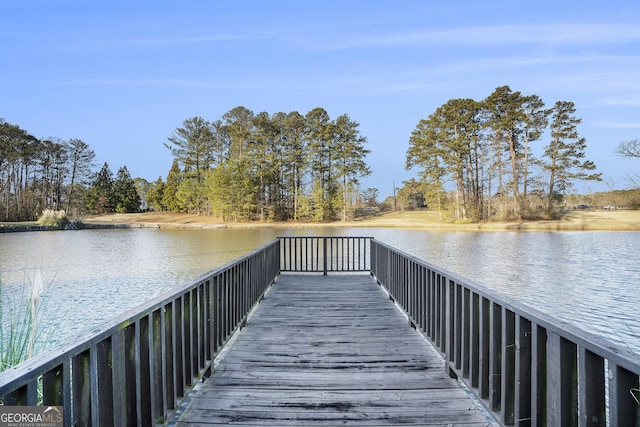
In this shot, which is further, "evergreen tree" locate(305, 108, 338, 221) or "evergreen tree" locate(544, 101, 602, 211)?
"evergreen tree" locate(305, 108, 338, 221)

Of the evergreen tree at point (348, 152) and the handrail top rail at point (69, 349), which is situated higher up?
the evergreen tree at point (348, 152)

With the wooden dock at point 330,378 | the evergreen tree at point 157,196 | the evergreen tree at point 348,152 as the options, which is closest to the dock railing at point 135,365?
the wooden dock at point 330,378

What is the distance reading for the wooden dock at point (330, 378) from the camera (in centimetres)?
247

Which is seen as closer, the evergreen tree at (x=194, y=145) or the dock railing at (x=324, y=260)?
the dock railing at (x=324, y=260)

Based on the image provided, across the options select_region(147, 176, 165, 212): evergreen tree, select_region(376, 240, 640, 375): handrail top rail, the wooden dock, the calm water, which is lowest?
the calm water

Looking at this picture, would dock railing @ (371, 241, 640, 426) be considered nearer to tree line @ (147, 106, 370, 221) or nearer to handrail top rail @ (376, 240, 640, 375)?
handrail top rail @ (376, 240, 640, 375)

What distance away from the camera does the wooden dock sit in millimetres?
2473

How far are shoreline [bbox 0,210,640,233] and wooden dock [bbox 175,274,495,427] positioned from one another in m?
27.7

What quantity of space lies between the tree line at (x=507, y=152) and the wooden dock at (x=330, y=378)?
30.9m

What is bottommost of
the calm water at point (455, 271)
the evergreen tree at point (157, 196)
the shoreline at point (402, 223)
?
the calm water at point (455, 271)

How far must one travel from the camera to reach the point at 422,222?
3678cm

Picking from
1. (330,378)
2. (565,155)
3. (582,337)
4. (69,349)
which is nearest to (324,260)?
(330,378)

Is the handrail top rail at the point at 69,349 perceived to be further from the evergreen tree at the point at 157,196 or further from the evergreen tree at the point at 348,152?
the evergreen tree at the point at 157,196

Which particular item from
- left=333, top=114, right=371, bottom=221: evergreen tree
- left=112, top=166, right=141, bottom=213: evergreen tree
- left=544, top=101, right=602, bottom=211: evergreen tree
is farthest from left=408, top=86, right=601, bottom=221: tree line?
left=112, top=166, right=141, bottom=213: evergreen tree
